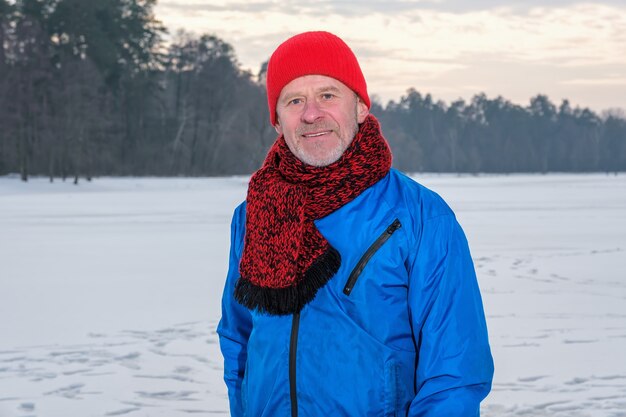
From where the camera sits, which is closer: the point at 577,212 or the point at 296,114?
the point at 296,114

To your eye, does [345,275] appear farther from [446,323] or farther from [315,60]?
[315,60]

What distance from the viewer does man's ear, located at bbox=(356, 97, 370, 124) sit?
249cm

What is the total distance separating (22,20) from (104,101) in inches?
284

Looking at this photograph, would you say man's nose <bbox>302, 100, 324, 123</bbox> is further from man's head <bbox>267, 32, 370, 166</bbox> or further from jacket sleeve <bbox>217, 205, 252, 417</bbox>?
jacket sleeve <bbox>217, 205, 252, 417</bbox>

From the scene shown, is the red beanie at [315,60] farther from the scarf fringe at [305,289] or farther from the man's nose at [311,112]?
the scarf fringe at [305,289]

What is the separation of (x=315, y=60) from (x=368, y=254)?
593mm

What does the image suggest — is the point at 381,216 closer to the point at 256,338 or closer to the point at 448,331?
the point at 448,331

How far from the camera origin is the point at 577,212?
21.3 meters

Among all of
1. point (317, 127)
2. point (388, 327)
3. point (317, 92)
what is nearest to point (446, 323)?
point (388, 327)

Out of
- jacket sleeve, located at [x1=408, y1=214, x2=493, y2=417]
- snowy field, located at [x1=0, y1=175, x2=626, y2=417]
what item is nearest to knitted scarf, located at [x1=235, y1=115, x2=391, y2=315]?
jacket sleeve, located at [x1=408, y1=214, x2=493, y2=417]

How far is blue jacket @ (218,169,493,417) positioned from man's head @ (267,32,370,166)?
0.21 meters

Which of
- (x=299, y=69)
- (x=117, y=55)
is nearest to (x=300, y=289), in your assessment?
(x=299, y=69)

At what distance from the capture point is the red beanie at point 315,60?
239 centimetres

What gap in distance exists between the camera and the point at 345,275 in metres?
2.26
